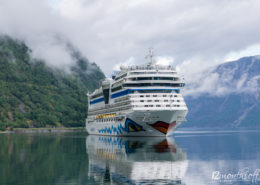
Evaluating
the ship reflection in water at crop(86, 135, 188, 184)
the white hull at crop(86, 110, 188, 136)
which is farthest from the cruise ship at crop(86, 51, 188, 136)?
the ship reflection in water at crop(86, 135, 188, 184)

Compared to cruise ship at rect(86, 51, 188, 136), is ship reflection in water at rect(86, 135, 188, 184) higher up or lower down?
lower down

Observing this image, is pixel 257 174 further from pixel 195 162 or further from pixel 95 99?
pixel 95 99

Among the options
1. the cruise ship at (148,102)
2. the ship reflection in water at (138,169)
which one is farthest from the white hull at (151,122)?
the ship reflection in water at (138,169)

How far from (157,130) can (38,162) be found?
49.4 m

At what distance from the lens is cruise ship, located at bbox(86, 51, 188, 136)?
309ft

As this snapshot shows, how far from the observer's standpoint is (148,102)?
315ft

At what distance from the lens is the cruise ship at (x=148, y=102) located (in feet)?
309

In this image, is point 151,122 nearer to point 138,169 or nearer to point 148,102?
point 148,102

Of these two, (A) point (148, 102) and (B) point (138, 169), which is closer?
(B) point (138, 169)

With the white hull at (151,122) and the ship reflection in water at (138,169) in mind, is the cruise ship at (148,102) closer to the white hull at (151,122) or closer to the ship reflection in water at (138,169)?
the white hull at (151,122)

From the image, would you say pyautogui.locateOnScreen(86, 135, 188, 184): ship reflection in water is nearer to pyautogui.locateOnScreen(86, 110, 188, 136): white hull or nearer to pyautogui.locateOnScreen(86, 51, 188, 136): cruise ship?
pyautogui.locateOnScreen(86, 110, 188, 136): white hull

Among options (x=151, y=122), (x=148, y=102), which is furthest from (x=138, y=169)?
(x=148, y=102)

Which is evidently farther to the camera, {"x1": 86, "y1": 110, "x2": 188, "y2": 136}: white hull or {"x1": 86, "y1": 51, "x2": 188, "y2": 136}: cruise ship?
{"x1": 86, "y1": 51, "x2": 188, "y2": 136}: cruise ship

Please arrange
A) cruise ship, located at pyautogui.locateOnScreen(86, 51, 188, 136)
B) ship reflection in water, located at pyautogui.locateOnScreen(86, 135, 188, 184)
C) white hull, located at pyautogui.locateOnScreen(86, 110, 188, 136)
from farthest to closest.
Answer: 1. cruise ship, located at pyautogui.locateOnScreen(86, 51, 188, 136)
2. white hull, located at pyautogui.locateOnScreen(86, 110, 188, 136)
3. ship reflection in water, located at pyautogui.locateOnScreen(86, 135, 188, 184)
